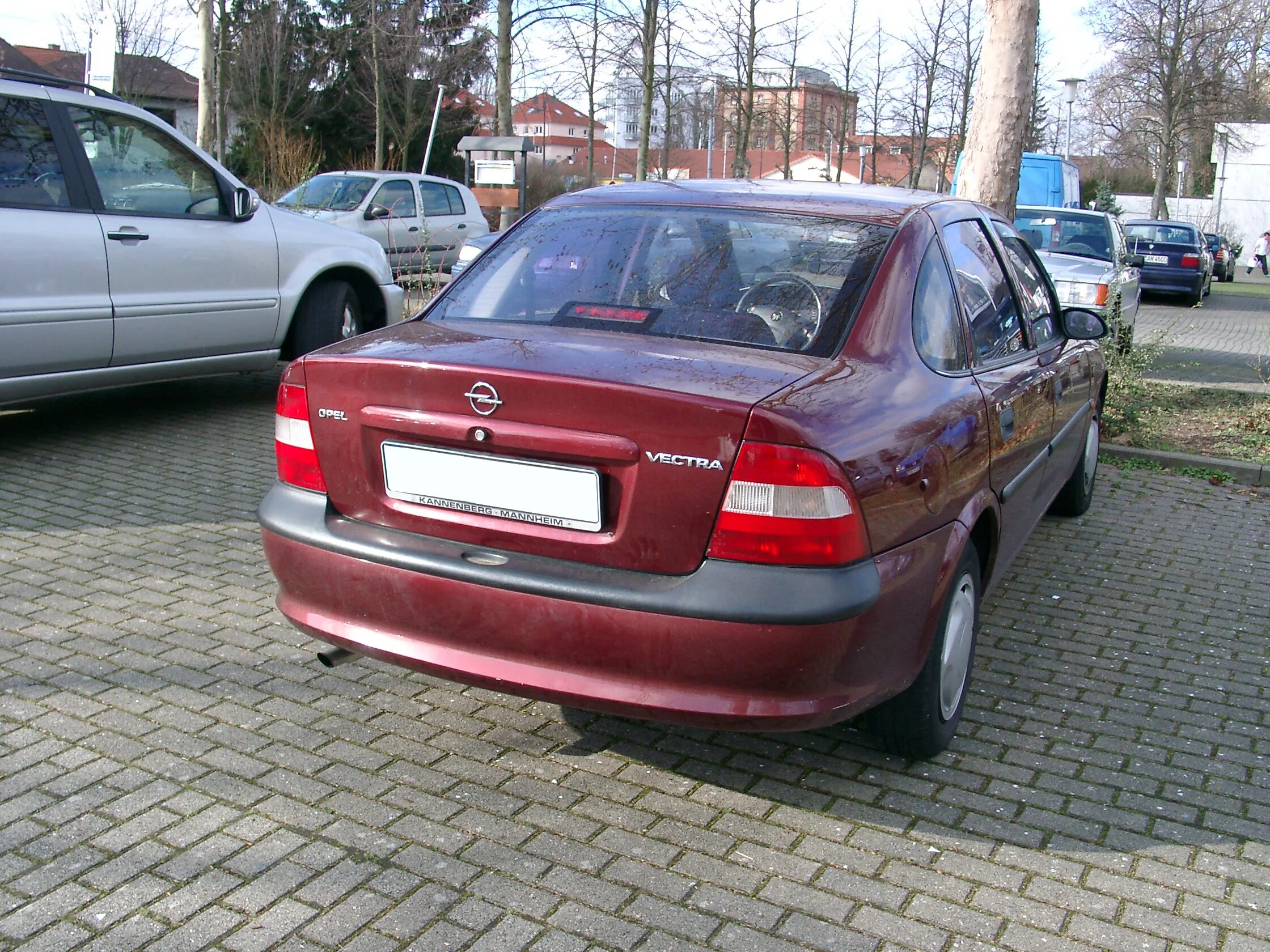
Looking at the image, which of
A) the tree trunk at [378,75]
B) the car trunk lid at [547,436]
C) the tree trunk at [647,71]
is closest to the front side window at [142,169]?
the car trunk lid at [547,436]

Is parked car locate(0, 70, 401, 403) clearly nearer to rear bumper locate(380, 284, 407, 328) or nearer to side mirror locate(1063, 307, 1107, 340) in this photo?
rear bumper locate(380, 284, 407, 328)

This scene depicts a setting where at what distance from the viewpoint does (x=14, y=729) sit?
11.5 ft

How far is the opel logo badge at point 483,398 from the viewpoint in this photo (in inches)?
116

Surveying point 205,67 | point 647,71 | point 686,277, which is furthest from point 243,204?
point 647,71

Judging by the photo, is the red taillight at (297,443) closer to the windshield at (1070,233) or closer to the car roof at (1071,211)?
the windshield at (1070,233)

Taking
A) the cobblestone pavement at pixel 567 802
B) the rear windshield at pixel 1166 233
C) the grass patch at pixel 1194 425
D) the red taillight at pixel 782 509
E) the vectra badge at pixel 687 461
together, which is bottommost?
the cobblestone pavement at pixel 567 802

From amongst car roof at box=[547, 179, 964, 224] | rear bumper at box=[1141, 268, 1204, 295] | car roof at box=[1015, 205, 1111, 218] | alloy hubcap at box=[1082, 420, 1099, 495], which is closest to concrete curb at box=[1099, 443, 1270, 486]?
alloy hubcap at box=[1082, 420, 1099, 495]

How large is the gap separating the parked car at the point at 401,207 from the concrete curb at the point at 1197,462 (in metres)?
9.66

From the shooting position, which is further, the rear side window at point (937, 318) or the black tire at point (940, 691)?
the rear side window at point (937, 318)

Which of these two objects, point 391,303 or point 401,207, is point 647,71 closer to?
point 401,207

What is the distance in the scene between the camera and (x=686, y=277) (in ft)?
11.9

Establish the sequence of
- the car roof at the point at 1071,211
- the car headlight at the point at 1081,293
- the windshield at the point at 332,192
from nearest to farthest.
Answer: the car headlight at the point at 1081,293 < the car roof at the point at 1071,211 < the windshield at the point at 332,192

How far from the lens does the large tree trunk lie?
8.88 metres

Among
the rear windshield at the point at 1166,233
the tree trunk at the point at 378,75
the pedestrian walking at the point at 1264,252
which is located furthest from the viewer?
the pedestrian walking at the point at 1264,252
